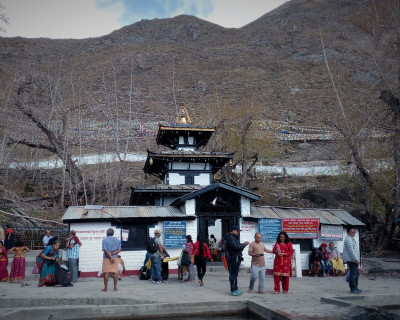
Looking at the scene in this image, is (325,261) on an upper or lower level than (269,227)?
lower

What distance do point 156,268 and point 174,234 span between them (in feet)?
11.4

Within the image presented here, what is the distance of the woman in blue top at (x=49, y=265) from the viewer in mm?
11430

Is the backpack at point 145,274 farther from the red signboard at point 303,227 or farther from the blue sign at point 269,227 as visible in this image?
the red signboard at point 303,227

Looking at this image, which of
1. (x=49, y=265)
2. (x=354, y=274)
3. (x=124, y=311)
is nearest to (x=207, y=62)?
(x=49, y=265)

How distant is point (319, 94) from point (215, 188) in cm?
7570

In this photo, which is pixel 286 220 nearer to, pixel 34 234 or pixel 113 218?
pixel 113 218

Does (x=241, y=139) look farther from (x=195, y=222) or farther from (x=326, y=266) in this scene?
(x=326, y=266)

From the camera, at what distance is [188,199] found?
1702cm

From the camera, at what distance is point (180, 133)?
25516 millimetres

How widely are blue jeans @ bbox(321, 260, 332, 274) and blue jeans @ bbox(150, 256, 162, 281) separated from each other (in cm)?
764

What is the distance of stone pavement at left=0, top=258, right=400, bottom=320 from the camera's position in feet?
26.7

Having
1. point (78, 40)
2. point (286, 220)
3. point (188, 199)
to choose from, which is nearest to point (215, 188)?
point (188, 199)

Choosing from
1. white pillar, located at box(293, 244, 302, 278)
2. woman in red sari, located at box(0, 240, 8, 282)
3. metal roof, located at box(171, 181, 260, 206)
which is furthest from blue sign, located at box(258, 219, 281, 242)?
woman in red sari, located at box(0, 240, 8, 282)

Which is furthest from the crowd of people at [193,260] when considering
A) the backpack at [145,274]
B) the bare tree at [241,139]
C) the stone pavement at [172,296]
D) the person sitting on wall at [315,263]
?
the bare tree at [241,139]
